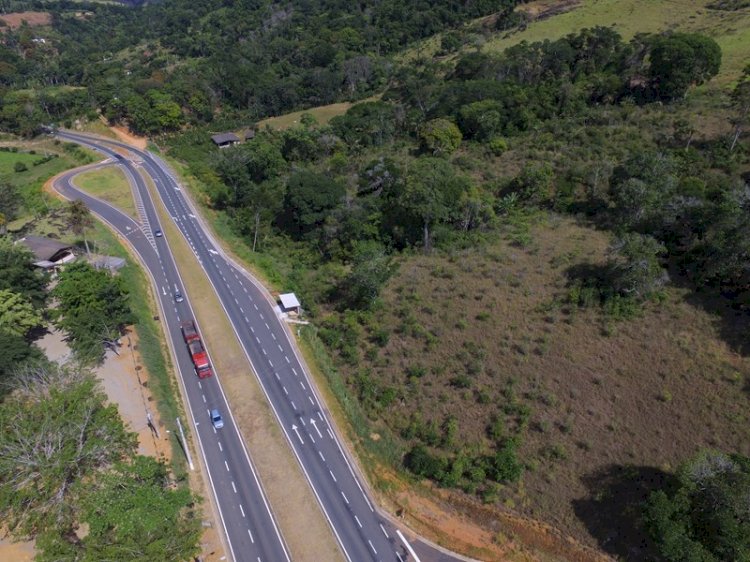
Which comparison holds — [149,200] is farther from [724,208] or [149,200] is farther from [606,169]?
[724,208]

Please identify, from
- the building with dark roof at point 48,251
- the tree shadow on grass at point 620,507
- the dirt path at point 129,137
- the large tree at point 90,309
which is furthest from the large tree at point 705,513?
the dirt path at point 129,137

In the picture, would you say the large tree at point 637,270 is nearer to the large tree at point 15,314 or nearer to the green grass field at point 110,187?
the large tree at point 15,314

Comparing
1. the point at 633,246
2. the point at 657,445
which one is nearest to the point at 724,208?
the point at 633,246

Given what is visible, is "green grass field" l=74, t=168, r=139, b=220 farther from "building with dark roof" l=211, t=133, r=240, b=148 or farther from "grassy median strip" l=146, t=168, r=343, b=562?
"grassy median strip" l=146, t=168, r=343, b=562

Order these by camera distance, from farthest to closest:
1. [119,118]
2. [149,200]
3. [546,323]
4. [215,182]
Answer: [119,118] → [215,182] → [149,200] → [546,323]

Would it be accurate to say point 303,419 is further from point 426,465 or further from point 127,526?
point 127,526

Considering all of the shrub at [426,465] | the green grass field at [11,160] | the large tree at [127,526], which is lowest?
the shrub at [426,465]

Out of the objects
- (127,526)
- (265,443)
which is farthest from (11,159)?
(127,526)

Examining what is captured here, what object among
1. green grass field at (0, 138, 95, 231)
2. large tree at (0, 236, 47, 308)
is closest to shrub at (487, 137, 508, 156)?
large tree at (0, 236, 47, 308)
